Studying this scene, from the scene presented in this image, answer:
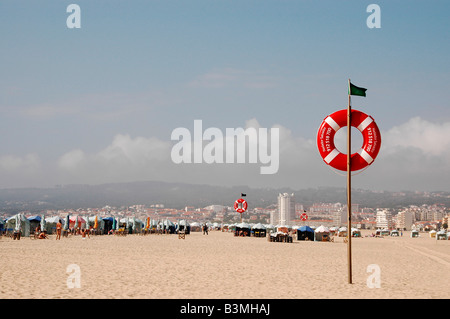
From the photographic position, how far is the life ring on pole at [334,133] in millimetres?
10898

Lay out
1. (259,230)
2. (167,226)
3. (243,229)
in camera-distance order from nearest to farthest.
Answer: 1. (259,230)
2. (243,229)
3. (167,226)

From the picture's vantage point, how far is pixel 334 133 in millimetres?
11148

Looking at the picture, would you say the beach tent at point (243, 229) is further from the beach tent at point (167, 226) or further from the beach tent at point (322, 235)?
the beach tent at point (322, 235)

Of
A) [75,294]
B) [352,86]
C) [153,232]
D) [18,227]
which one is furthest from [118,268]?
[153,232]

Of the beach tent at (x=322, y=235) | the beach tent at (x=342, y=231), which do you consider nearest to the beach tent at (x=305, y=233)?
the beach tent at (x=322, y=235)

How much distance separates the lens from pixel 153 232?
51906mm

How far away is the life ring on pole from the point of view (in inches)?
429

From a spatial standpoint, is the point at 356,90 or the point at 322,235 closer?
the point at 356,90

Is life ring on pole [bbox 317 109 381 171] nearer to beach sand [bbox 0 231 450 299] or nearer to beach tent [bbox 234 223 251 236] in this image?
beach sand [bbox 0 231 450 299]

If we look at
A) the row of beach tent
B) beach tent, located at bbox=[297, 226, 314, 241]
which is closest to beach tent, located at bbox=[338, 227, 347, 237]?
the row of beach tent

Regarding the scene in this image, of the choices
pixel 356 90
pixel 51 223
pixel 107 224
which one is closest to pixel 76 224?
pixel 51 223

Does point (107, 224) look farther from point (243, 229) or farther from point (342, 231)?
point (342, 231)

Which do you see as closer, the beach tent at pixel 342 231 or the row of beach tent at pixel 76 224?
the row of beach tent at pixel 76 224
